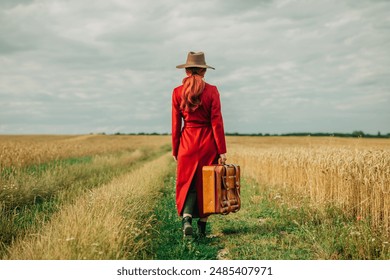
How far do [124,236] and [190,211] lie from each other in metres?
1.44

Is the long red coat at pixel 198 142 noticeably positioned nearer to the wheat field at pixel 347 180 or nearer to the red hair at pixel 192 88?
the red hair at pixel 192 88

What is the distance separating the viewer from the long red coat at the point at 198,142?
242 inches

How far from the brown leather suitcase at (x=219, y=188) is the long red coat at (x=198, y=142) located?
294 millimetres

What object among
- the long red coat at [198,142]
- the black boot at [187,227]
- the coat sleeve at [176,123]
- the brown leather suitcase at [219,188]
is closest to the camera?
the brown leather suitcase at [219,188]

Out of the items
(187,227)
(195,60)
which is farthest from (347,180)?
(195,60)

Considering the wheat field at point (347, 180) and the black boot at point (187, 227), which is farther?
the wheat field at point (347, 180)

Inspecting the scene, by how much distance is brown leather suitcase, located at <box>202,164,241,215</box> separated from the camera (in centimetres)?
585

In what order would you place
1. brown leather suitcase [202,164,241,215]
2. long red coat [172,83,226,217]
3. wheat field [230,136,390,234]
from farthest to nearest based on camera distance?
wheat field [230,136,390,234]
long red coat [172,83,226,217]
brown leather suitcase [202,164,241,215]

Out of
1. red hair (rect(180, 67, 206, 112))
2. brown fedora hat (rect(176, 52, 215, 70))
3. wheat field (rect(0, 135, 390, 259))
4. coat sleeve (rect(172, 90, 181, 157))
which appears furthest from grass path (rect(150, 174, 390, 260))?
brown fedora hat (rect(176, 52, 215, 70))

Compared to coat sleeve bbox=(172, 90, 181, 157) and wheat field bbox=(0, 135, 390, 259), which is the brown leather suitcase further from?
wheat field bbox=(0, 135, 390, 259)

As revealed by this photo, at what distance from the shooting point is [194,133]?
20.6 ft

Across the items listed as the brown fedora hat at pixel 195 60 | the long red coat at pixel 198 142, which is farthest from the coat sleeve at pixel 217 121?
the brown fedora hat at pixel 195 60
